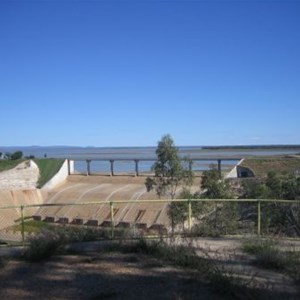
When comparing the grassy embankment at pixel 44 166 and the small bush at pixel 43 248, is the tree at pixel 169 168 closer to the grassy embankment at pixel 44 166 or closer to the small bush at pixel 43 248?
the grassy embankment at pixel 44 166

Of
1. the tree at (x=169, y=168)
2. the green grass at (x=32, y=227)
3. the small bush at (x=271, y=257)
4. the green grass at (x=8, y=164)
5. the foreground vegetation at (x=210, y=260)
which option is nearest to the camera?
the foreground vegetation at (x=210, y=260)

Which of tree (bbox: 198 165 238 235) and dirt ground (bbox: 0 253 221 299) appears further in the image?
tree (bbox: 198 165 238 235)

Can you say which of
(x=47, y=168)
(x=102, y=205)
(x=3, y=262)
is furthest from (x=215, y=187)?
(x=47, y=168)

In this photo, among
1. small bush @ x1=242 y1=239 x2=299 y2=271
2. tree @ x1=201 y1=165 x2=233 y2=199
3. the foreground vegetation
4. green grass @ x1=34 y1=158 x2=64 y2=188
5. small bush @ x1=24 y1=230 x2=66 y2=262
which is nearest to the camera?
the foreground vegetation

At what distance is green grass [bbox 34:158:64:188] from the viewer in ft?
218

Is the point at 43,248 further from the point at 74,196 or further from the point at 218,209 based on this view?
the point at 74,196

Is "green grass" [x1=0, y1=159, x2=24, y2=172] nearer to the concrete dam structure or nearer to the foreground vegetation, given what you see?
the concrete dam structure

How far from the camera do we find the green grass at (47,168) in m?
66.6

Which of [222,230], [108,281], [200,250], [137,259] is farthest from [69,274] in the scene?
[222,230]

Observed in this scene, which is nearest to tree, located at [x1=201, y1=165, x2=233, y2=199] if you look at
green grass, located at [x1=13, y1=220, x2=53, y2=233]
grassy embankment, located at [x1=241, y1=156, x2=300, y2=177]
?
green grass, located at [x1=13, y1=220, x2=53, y2=233]

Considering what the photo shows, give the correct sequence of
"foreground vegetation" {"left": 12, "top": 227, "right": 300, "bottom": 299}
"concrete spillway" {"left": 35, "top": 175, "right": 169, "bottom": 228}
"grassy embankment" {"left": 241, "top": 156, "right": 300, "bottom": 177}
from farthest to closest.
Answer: "grassy embankment" {"left": 241, "top": 156, "right": 300, "bottom": 177} < "concrete spillway" {"left": 35, "top": 175, "right": 169, "bottom": 228} < "foreground vegetation" {"left": 12, "top": 227, "right": 300, "bottom": 299}

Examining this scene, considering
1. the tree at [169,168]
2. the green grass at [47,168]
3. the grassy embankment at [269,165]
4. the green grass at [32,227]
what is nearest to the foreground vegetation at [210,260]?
the green grass at [32,227]

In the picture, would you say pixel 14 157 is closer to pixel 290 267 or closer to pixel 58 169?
pixel 58 169

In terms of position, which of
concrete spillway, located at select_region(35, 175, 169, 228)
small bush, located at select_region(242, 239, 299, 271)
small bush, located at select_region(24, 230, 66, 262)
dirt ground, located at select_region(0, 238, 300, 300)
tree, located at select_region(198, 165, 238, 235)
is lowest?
concrete spillway, located at select_region(35, 175, 169, 228)
